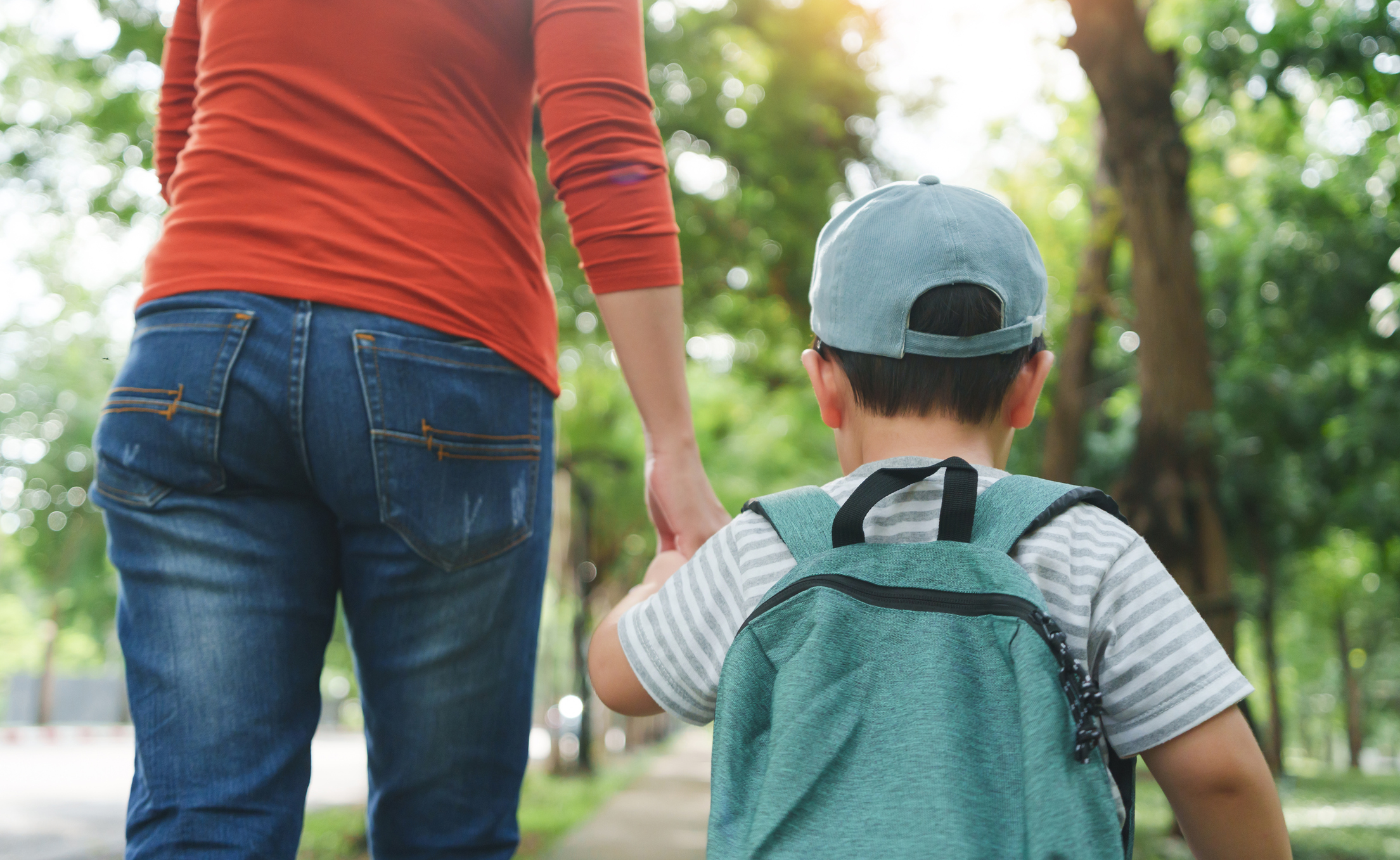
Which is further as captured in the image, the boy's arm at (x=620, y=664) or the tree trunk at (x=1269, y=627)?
the tree trunk at (x=1269, y=627)

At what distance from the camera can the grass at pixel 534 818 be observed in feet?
28.5

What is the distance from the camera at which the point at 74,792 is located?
11992mm

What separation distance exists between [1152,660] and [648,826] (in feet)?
34.0

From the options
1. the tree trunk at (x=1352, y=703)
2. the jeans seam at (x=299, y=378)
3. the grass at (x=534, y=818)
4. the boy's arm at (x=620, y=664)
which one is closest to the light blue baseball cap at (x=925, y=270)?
the boy's arm at (x=620, y=664)

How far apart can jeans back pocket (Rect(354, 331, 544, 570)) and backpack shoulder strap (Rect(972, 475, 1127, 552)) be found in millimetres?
685

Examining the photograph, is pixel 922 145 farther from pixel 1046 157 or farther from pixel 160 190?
pixel 160 190

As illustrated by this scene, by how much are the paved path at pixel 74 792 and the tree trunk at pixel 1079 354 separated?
20.8 ft

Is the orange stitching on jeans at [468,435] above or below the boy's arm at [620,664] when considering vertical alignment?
above

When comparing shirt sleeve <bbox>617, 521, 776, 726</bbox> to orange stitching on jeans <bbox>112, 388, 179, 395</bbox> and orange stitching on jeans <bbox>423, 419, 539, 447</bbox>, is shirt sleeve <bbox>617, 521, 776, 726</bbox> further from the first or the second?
orange stitching on jeans <bbox>112, 388, 179, 395</bbox>

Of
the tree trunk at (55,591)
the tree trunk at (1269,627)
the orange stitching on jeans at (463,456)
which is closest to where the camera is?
the orange stitching on jeans at (463,456)

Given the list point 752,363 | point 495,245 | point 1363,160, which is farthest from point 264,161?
point 752,363

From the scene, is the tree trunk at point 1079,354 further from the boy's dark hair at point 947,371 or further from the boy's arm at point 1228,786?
the boy's arm at point 1228,786

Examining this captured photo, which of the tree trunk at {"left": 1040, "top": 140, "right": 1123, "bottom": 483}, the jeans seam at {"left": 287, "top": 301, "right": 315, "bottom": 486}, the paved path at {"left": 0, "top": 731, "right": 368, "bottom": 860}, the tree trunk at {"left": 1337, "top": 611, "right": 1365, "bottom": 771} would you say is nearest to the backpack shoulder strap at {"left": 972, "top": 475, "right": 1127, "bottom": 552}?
the jeans seam at {"left": 287, "top": 301, "right": 315, "bottom": 486}

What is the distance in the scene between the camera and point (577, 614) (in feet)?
55.5
